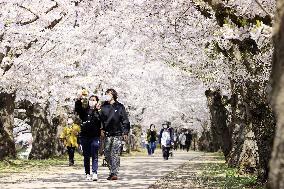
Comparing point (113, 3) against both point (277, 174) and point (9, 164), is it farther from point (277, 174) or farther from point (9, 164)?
point (277, 174)

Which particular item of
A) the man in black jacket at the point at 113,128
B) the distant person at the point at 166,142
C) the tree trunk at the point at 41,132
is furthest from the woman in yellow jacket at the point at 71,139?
the man in black jacket at the point at 113,128

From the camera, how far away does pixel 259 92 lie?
35.7 ft

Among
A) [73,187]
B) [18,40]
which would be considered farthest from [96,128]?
[18,40]

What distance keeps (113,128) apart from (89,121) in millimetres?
555

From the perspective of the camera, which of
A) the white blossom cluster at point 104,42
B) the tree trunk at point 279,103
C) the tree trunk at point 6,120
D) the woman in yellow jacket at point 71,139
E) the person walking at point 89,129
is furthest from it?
the tree trunk at point 6,120

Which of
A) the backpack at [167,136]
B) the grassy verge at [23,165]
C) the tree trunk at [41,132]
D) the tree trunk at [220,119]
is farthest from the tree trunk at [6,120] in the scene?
the tree trunk at [220,119]

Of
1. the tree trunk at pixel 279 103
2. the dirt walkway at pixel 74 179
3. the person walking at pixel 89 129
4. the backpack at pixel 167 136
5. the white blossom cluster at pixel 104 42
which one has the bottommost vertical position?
the dirt walkway at pixel 74 179

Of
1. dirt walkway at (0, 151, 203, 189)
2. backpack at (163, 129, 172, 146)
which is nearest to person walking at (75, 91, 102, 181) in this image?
dirt walkway at (0, 151, 203, 189)

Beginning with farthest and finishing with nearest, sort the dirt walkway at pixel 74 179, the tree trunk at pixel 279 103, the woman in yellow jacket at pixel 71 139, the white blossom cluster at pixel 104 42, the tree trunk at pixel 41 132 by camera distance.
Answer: the tree trunk at pixel 41 132 → the woman in yellow jacket at pixel 71 139 → the white blossom cluster at pixel 104 42 → the dirt walkway at pixel 74 179 → the tree trunk at pixel 279 103

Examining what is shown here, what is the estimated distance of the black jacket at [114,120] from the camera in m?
13.1

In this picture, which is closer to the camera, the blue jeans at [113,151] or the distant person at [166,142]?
the blue jeans at [113,151]

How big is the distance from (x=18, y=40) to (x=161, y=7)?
6.94 meters

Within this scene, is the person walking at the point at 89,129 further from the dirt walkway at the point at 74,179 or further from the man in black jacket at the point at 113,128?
the dirt walkway at the point at 74,179

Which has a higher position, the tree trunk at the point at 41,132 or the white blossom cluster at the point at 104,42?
the white blossom cluster at the point at 104,42
